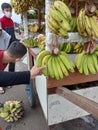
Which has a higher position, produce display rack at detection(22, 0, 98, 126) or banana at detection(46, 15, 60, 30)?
banana at detection(46, 15, 60, 30)

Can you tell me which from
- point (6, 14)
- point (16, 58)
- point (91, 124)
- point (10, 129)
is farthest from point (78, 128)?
point (6, 14)

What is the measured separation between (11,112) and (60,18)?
1.95 metres

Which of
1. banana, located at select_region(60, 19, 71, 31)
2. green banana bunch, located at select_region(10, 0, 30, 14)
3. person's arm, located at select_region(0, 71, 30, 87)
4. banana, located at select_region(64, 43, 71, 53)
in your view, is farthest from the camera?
green banana bunch, located at select_region(10, 0, 30, 14)

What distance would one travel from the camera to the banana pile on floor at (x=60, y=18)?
2.10 metres

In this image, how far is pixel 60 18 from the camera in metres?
2.10

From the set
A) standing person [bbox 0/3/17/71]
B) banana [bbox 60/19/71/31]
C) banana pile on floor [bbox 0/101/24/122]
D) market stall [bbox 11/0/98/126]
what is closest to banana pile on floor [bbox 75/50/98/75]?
market stall [bbox 11/0/98/126]

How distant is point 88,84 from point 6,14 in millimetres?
2652

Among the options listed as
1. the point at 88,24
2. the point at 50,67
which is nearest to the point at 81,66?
the point at 50,67

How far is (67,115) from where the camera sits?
2705 mm

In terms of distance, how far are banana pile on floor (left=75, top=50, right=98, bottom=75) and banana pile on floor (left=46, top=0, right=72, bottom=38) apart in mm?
310

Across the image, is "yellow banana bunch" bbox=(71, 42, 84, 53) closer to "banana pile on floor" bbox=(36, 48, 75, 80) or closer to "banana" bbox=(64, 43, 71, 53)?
"banana" bbox=(64, 43, 71, 53)

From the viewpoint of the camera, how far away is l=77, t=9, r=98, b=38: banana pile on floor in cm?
217

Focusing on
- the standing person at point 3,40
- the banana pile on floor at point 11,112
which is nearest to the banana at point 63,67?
the banana pile on floor at point 11,112

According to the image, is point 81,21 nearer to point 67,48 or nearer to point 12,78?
point 67,48
